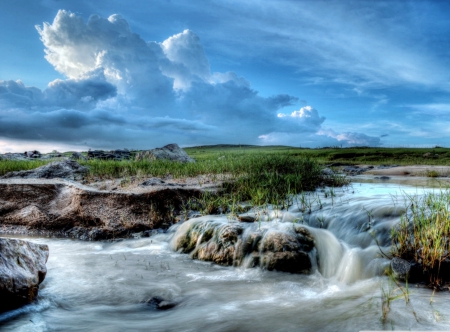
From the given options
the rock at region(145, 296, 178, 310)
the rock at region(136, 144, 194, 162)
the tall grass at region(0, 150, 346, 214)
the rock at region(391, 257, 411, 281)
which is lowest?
the rock at region(145, 296, 178, 310)

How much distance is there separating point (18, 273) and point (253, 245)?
3.57m

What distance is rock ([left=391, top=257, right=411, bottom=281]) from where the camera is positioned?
17.5 ft

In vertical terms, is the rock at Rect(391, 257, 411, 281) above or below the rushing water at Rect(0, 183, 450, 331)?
above

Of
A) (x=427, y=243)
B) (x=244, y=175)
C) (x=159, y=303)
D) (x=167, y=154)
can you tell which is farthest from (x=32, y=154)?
(x=427, y=243)

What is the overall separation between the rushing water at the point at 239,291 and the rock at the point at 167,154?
13.0 meters

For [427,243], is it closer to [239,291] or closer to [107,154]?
[239,291]

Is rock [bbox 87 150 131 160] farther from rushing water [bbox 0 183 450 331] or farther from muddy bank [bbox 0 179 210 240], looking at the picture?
rushing water [bbox 0 183 450 331]

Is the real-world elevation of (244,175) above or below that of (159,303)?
above

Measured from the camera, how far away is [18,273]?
4.74m

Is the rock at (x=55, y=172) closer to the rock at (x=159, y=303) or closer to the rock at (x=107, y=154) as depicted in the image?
the rock at (x=107, y=154)

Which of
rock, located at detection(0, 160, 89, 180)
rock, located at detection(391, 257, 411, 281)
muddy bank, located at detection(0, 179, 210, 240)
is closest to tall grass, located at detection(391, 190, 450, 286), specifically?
rock, located at detection(391, 257, 411, 281)

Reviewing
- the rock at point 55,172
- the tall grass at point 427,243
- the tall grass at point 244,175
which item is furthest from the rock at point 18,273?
the rock at point 55,172

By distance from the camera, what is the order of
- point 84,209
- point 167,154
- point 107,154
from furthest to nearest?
point 107,154 → point 167,154 → point 84,209

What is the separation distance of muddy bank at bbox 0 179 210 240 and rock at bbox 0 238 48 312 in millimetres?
3525
